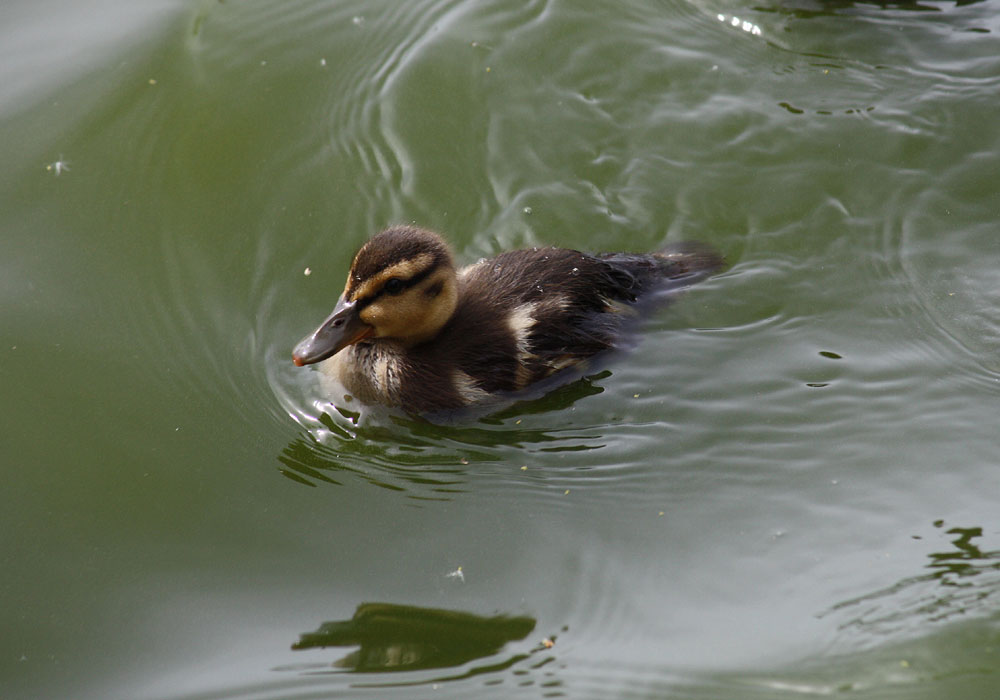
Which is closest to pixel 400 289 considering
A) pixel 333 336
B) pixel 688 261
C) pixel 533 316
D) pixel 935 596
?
pixel 333 336

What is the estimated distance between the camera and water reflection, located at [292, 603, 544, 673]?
109 inches

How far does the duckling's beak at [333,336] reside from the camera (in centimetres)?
366

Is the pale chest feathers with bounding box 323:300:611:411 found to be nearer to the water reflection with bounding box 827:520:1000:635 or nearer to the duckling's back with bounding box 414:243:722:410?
the duckling's back with bounding box 414:243:722:410

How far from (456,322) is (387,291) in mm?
380

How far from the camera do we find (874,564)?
3.03 metres

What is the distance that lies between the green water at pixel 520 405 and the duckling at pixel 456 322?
0.13 metres

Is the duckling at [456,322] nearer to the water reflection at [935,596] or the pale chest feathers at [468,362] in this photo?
the pale chest feathers at [468,362]

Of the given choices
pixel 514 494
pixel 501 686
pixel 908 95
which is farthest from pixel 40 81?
pixel 908 95

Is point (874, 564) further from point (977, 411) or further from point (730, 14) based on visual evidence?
point (730, 14)

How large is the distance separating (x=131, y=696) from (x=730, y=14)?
170 inches

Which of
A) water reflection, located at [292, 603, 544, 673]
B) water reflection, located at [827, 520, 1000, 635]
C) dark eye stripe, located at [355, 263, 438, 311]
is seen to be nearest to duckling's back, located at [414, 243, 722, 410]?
dark eye stripe, located at [355, 263, 438, 311]

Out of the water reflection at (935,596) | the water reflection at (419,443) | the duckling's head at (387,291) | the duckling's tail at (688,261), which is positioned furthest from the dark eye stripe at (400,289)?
the water reflection at (935,596)

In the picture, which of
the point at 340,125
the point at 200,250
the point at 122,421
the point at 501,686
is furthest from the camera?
the point at 340,125

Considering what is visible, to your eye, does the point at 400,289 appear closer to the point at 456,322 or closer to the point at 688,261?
the point at 456,322
